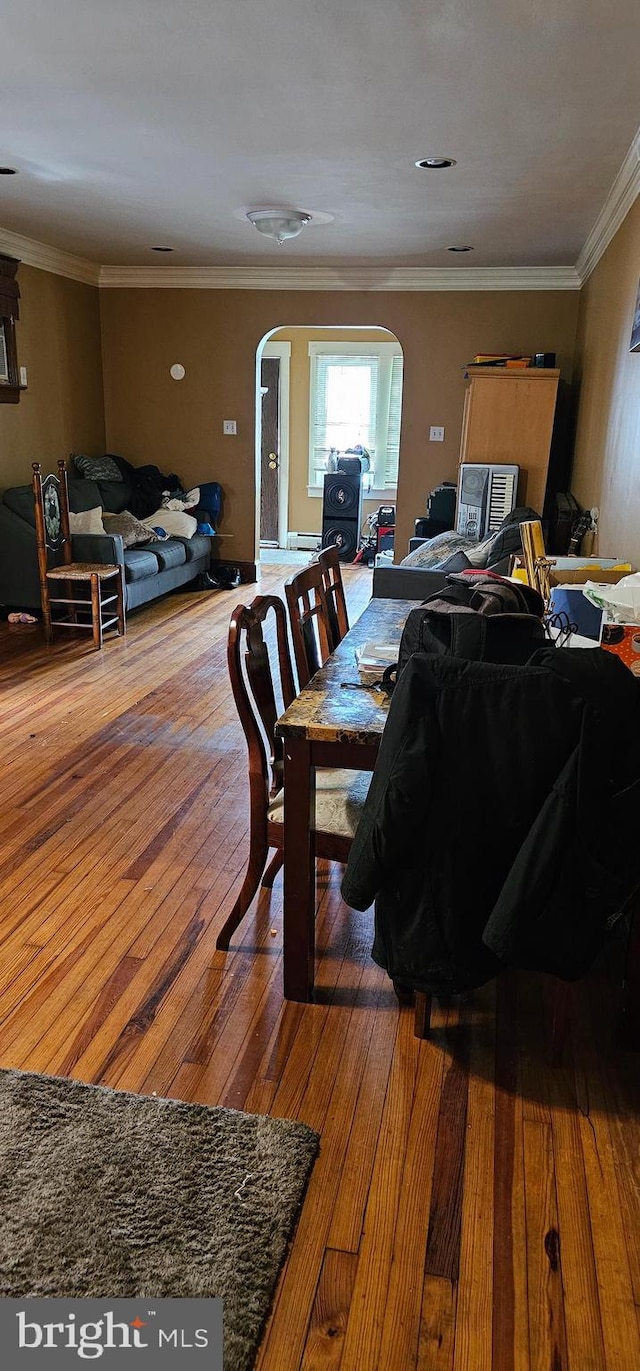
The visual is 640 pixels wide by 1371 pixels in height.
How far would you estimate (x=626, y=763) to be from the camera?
5.24ft

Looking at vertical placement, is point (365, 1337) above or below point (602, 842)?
below

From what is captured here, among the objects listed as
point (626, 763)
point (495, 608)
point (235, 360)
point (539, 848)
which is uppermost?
point (235, 360)

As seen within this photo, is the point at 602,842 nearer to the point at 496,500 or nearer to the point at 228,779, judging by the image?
the point at 228,779

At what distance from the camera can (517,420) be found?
5875 mm

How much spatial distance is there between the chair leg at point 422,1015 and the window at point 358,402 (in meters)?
8.17

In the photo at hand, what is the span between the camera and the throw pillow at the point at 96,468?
6949 mm

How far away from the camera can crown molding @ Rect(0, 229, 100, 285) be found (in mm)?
5824

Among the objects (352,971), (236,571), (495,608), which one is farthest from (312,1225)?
(236,571)

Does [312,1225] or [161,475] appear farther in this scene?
[161,475]

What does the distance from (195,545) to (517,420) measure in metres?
2.70

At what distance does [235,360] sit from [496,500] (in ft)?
9.23

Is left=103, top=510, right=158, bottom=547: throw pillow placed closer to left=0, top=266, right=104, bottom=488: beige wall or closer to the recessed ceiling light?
left=0, top=266, right=104, bottom=488: beige wall

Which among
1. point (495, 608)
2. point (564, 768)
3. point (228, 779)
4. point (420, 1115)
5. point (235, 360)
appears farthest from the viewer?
point (235, 360)

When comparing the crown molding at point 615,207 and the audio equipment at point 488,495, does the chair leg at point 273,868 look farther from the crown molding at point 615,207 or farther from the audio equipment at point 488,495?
the audio equipment at point 488,495
